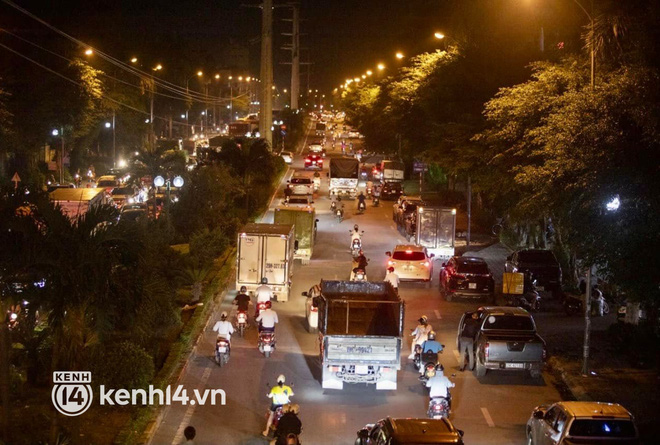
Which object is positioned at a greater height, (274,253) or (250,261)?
(274,253)

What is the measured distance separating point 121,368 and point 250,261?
11.5m

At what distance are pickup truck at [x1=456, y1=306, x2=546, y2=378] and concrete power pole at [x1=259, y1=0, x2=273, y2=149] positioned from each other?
150 ft

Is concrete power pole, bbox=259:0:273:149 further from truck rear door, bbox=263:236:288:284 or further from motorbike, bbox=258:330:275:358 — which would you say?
motorbike, bbox=258:330:275:358

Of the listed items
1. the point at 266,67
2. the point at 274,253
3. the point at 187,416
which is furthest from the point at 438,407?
the point at 266,67

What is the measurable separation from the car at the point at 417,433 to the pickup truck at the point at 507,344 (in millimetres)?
8216

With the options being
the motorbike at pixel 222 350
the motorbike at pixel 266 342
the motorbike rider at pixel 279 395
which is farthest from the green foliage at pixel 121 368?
the motorbike at pixel 266 342

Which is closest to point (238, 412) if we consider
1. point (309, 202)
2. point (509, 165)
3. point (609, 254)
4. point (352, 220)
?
point (609, 254)

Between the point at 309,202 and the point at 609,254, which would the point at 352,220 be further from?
the point at 609,254

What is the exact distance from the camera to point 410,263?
1313 inches

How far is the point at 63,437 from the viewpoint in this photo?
14383 mm

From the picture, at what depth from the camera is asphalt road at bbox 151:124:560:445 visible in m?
17.1

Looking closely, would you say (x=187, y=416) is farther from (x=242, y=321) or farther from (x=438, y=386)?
(x=242, y=321)

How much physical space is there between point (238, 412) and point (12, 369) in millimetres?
4621

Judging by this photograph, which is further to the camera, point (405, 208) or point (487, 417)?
point (405, 208)
